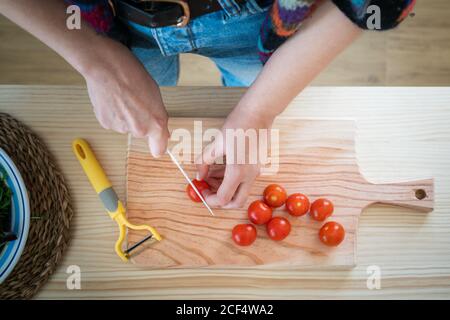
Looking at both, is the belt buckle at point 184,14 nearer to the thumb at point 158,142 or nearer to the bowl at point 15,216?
the thumb at point 158,142

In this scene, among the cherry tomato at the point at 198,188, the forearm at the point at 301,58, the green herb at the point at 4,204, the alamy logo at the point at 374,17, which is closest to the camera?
the alamy logo at the point at 374,17

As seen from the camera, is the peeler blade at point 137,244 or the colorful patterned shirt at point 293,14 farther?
the peeler blade at point 137,244

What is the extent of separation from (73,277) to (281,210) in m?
0.46

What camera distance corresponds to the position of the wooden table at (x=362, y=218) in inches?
33.1

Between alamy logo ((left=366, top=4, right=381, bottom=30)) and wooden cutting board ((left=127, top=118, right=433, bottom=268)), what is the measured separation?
339mm

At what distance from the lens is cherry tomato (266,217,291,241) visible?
0.81m

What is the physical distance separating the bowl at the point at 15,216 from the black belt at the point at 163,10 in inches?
13.4

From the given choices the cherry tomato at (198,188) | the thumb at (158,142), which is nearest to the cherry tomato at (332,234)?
the cherry tomato at (198,188)

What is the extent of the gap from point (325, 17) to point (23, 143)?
0.63 metres

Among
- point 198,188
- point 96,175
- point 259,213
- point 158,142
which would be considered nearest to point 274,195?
point 259,213

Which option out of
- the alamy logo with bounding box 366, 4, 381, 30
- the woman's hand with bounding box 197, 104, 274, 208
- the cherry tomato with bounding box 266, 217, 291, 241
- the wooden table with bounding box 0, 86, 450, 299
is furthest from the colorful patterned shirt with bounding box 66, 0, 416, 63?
the cherry tomato with bounding box 266, 217, 291, 241

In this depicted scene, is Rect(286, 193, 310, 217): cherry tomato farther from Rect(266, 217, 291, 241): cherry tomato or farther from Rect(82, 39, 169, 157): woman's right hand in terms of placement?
Rect(82, 39, 169, 157): woman's right hand

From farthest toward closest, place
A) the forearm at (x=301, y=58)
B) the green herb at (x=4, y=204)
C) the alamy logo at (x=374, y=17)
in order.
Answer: the green herb at (x=4, y=204) < the forearm at (x=301, y=58) < the alamy logo at (x=374, y=17)

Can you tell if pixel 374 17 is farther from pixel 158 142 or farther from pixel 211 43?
pixel 158 142
